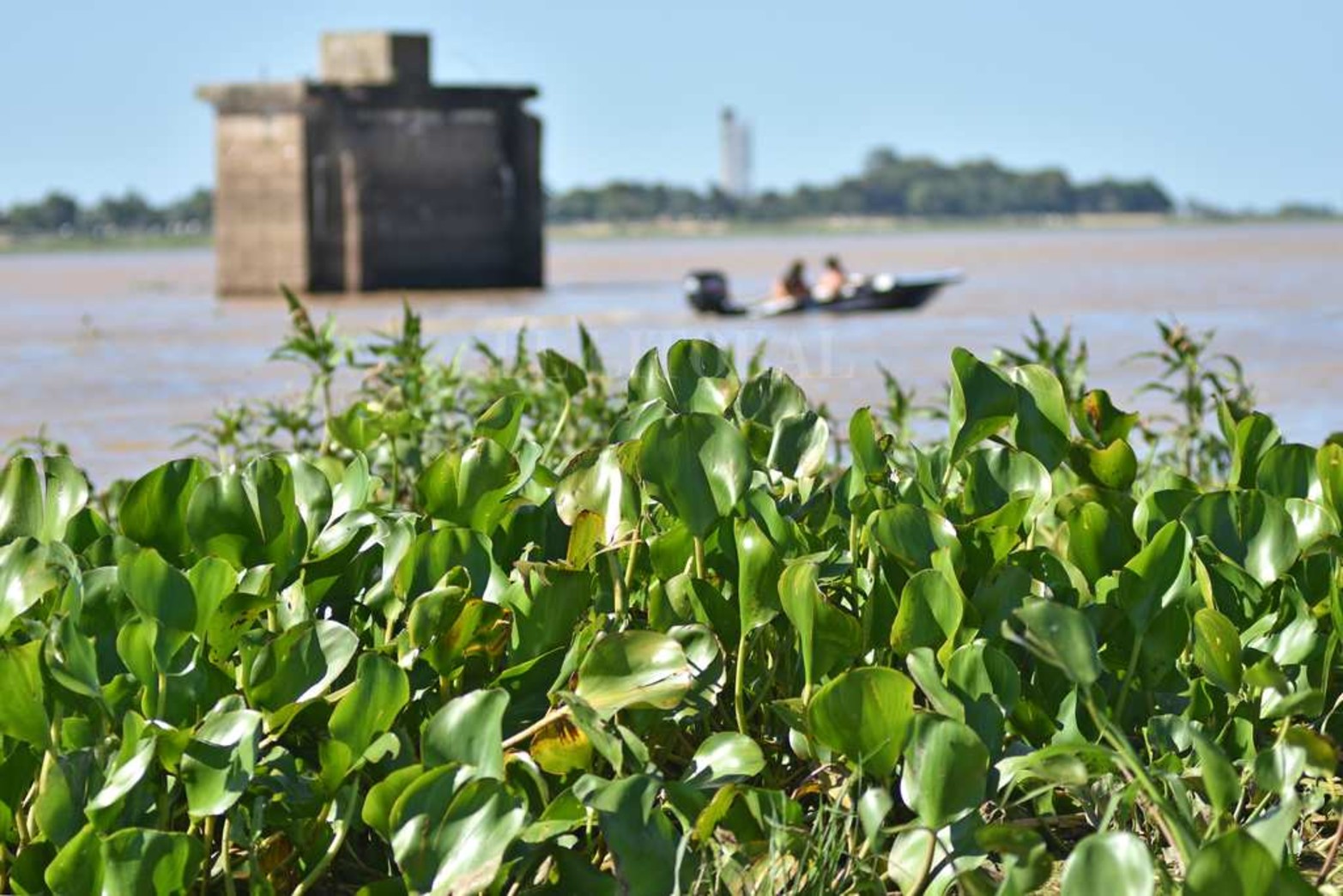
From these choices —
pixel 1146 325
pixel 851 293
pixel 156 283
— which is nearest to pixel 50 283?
pixel 156 283

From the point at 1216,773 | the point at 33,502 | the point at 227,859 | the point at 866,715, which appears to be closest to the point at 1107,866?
the point at 1216,773

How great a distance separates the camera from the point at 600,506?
2916 mm

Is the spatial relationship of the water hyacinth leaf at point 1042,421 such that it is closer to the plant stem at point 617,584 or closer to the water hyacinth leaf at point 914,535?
the water hyacinth leaf at point 914,535

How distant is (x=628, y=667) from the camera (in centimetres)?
247

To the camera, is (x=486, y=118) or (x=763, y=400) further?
(x=486, y=118)

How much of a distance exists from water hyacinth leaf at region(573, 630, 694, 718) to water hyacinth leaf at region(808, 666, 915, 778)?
6.8 inches

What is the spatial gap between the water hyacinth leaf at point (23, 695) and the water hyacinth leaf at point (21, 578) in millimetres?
223

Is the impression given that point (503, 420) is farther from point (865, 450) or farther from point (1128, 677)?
point (1128, 677)

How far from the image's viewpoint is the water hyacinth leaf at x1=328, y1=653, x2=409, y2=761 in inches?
94.9

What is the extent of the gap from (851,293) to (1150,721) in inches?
938

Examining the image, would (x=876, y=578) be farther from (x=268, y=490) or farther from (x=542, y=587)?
(x=268, y=490)

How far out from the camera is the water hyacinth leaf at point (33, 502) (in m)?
3.06

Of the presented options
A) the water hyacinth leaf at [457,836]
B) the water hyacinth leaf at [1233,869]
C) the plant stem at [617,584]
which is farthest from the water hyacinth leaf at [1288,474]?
the water hyacinth leaf at [457,836]

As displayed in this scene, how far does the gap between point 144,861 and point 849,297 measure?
24.3m
